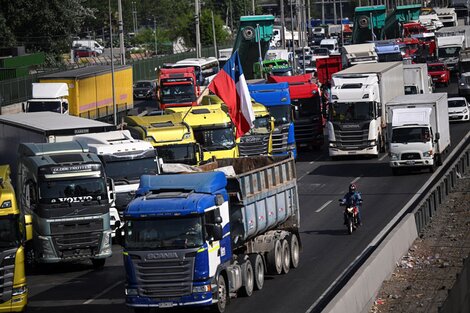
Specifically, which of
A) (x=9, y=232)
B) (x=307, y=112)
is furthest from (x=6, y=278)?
(x=307, y=112)

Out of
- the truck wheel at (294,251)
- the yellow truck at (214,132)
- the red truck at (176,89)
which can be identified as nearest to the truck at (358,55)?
the red truck at (176,89)

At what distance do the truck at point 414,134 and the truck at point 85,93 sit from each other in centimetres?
1883

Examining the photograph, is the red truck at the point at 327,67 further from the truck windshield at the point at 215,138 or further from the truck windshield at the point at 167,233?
the truck windshield at the point at 167,233

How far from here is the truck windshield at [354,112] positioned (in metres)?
51.6

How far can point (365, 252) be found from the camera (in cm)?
3180

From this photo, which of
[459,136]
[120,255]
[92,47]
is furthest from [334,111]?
[92,47]

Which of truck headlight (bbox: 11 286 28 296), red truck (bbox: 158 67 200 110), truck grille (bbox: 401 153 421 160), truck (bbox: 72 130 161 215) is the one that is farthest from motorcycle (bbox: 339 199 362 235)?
red truck (bbox: 158 67 200 110)

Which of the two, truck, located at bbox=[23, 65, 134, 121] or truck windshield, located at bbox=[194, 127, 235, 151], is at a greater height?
truck, located at bbox=[23, 65, 134, 121]

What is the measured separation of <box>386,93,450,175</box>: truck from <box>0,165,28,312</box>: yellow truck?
2299 cm

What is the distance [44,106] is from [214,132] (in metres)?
19.0

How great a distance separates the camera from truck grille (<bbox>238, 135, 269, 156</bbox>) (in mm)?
47844

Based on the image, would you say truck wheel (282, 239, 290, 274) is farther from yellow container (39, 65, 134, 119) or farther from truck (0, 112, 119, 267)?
yellow container (39, 65, 134, 119)

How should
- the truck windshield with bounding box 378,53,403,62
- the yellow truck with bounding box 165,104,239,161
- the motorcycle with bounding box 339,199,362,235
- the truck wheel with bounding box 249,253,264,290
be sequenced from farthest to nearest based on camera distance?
1. the truck windshield with bounding box 378,53,403,62
2. the yellow truck with bounding box 165,104,239,161
3. the motorcycle with bounding box 339,199,362,235
4. the truck wheel with bounding box 249,253,264,290

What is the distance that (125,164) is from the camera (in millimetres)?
35062
